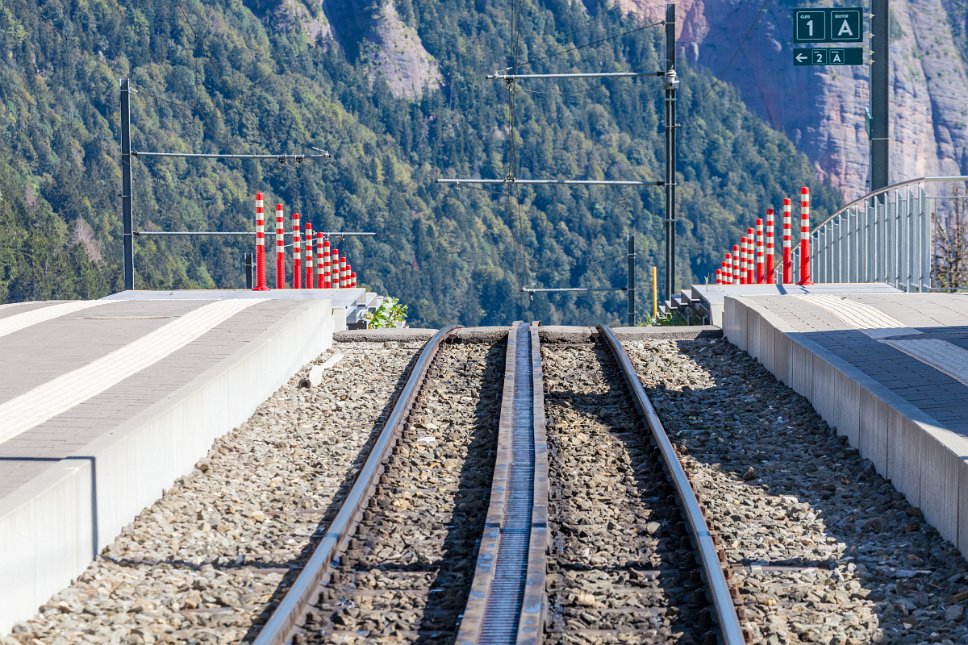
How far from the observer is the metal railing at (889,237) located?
17953 mm

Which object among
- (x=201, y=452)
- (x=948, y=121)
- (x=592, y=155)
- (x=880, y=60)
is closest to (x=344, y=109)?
(x=592, y=155)

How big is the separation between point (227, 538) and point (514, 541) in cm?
150

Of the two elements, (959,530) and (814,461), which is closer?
(959,530)

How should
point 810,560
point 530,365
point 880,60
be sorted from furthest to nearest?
point 880,60
point 530,365
point 810,560

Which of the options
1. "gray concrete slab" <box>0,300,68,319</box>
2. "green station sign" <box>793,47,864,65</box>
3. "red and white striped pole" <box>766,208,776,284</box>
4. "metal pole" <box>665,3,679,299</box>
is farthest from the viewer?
"metal pole" <box>665,3,679,299</box>

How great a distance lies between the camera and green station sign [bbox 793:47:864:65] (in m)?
21.2

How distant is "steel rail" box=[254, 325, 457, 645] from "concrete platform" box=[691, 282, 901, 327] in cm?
680

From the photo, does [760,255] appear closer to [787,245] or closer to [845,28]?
[787,245]

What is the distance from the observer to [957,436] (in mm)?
7836

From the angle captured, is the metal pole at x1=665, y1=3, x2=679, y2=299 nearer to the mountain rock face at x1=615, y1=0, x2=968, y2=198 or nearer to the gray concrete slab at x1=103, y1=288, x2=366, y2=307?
the gray concrete slab at x1=103, y1=288, x2=366, y2=307

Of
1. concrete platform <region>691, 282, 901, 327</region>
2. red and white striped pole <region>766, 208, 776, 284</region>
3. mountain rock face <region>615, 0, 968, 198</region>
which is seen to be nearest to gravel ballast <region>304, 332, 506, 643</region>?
concrete platform <region>691, 282, 901, 327</region>

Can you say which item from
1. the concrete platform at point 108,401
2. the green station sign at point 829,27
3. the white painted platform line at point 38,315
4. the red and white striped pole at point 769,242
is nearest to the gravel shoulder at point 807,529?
the concrete platform at point 108,401

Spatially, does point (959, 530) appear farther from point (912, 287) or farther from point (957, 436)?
point (912, 287)

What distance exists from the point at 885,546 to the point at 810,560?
20.7 inches
